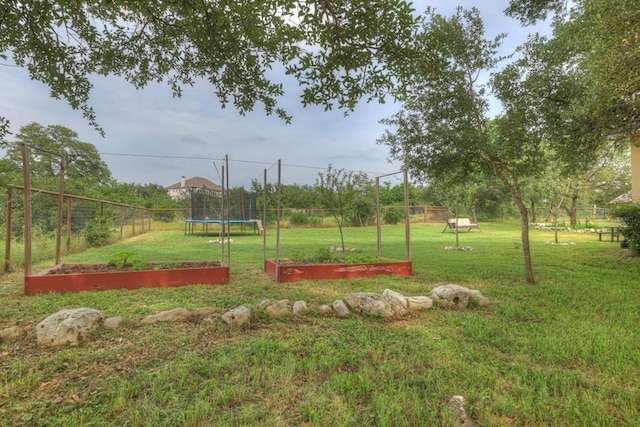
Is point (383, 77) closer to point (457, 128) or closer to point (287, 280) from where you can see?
point (457, 128)

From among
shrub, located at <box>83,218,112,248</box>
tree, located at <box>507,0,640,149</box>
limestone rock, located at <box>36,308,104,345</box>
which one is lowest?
limestone rock, located at <box>36,308,104,345</box>

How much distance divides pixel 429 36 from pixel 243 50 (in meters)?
1.71

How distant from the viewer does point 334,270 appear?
19.3 feet

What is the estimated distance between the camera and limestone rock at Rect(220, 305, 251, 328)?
3105mm

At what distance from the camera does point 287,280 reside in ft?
18.3

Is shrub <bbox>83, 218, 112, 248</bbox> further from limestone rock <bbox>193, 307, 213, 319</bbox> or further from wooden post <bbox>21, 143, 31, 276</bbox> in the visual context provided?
limestone rock <bbox>193, 307, 213, 319</bbox>

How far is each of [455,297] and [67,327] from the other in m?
→ 4.10

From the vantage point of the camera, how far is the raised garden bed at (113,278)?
Result: 14.7 feet

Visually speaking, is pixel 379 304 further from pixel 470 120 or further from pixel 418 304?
pixel 470 120

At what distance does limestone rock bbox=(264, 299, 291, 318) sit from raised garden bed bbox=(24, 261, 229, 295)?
2232mm

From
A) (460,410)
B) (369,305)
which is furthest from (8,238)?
(460,410)

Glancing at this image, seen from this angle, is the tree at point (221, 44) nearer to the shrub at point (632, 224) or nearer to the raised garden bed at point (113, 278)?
the raised garden bed at point (113, 278)

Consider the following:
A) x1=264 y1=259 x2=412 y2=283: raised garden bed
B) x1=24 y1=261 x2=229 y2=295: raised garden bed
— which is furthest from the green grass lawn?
x1=264 y1=259 x2=412 y2=283: raised garden bed

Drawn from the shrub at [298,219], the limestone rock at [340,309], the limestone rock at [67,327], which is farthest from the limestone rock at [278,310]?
the shrub at [298,219]
